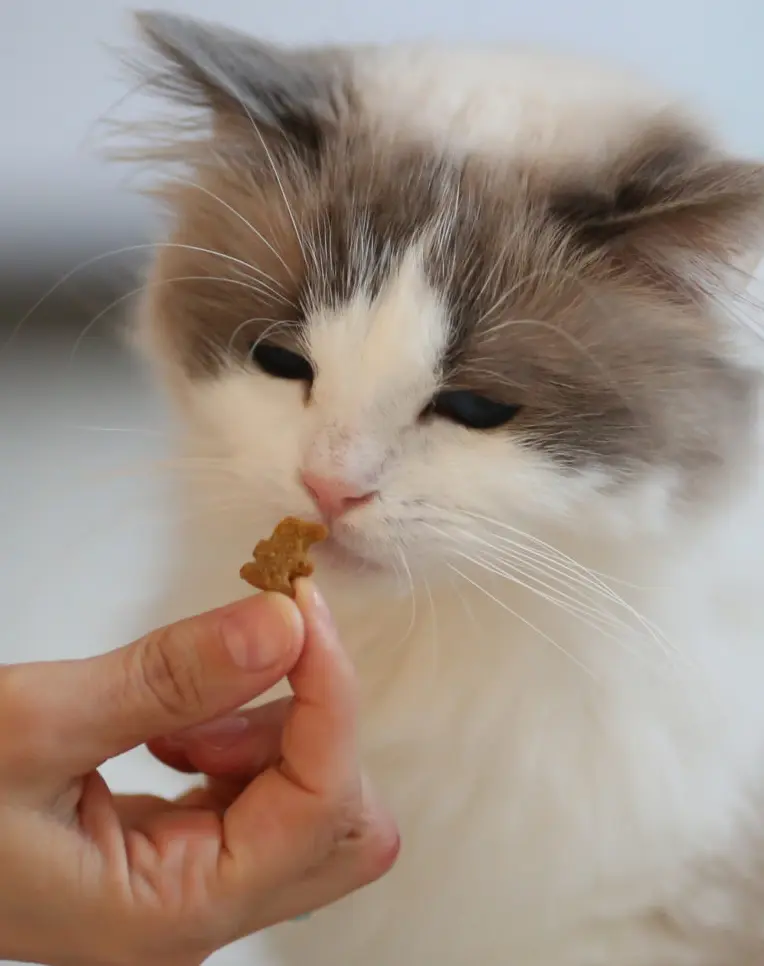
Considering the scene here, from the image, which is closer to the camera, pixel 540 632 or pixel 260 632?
pixel 260 632

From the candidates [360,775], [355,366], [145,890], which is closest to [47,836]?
[145,890]

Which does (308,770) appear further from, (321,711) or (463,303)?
(463,303)

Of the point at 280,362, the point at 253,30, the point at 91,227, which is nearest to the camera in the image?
the point at 280,362

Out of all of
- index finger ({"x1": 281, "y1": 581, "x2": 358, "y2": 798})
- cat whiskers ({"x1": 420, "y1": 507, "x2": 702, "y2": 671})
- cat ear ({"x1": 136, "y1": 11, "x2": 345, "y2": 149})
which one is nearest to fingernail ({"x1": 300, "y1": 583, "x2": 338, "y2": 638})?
index finger ({"x1": 281, "y1": 581, "x2": 358, "y2": 798})

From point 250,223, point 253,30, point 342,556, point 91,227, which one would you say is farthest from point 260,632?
point 91,227

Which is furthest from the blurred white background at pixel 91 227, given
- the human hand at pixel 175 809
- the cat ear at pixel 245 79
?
the human hand at pixel 175 809

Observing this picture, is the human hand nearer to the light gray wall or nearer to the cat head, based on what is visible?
the cat head

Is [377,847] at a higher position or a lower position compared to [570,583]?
lower

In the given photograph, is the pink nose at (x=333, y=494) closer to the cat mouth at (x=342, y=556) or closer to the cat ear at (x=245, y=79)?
the cat mouth at (x=342, y=556)
